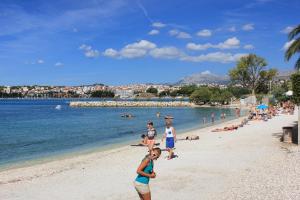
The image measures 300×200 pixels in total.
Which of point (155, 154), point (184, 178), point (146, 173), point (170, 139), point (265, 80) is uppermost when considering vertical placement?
point (265, 80)

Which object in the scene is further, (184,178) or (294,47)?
(294,47)

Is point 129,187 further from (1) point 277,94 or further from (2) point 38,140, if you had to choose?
(1) point 277,94

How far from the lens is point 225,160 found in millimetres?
15289

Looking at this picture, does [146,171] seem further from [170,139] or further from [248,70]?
[248,70]

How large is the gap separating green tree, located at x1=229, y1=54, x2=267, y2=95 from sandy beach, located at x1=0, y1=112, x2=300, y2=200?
88.4m

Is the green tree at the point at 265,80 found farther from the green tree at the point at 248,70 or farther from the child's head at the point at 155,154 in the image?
the child's head at the point at 155,154

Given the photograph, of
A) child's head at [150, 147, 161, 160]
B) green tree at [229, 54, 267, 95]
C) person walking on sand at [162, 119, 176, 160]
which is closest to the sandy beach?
person walking on sand at [162, 119, 176, 160]

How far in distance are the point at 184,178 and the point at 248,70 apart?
9648cm

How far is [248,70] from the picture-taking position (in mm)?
105000

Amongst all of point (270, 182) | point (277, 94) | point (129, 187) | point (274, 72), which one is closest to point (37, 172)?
point (129, 187)

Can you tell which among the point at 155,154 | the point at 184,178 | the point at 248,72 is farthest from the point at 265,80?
the point at 155,154

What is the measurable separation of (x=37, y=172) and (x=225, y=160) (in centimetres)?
712

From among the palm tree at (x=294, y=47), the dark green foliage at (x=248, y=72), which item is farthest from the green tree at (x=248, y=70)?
the palm tree at (x=294, y=47)

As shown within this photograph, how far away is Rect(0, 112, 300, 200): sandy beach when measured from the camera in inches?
407
